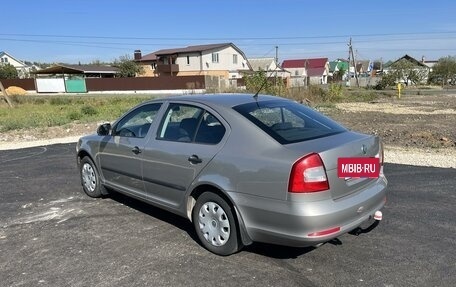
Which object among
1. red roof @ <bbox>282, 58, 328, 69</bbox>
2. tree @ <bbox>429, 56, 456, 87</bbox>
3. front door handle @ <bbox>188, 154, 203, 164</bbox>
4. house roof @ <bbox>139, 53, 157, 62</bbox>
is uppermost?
house roof @ <bbox>139, 53, 157, 62</bbox>

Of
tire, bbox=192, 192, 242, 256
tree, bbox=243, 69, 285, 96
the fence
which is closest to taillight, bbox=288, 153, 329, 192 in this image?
tire, bbox=192, 192, 242, 256

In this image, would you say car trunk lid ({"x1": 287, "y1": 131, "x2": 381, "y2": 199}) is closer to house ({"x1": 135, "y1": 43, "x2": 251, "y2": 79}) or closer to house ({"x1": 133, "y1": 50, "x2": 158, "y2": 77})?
house ({"x1": 135, "y1": 43, "x2": 251, "y2": 79})

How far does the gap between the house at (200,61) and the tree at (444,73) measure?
115ft

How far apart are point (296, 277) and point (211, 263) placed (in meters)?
0.84

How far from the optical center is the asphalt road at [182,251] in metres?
3.79

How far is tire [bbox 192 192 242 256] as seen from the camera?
4078 millimetres

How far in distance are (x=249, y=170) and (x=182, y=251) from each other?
125 centimetres

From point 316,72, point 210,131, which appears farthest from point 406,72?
point 210,131

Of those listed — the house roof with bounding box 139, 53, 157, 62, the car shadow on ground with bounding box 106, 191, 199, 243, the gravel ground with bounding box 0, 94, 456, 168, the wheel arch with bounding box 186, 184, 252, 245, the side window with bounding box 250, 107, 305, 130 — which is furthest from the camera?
the house roof with bounding box 139, 53, 157, 62

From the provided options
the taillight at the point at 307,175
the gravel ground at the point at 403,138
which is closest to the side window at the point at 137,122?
the taillight at the point at 307,175

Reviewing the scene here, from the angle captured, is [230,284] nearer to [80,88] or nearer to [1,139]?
[1,139]

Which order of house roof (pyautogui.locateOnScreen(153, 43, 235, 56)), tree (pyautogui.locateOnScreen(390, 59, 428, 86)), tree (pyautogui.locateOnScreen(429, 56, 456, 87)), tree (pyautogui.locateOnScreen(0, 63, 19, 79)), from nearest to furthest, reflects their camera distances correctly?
tree (pyautogui.locateOnScreen(390, 59, 428, 86)) < house roof (pyautogui.locateOnScreen(153, 43, 235, 56)) < tree (pyautogui.locateOnScreen(429, 56, 456, 87)) < tree (pyautogui.locateOnScreen(0, 63, 19, 79))

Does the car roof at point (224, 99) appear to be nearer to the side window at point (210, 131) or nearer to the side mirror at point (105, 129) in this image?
the side window at point (210, 131)

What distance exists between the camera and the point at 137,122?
5.50 metres
